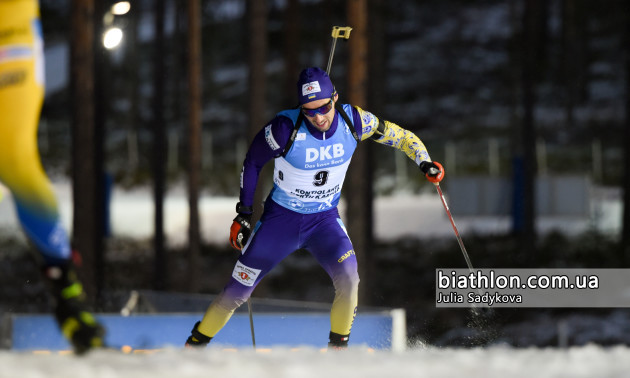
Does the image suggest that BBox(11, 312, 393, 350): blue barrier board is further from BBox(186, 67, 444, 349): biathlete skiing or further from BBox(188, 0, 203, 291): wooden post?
BBox(188, 0, 203, 291): wooden post

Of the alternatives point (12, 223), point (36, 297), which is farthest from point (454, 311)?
point (12, 223)

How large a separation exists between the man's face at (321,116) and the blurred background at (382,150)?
1.41m

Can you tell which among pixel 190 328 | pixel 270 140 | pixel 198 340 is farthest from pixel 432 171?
pixel 190 328

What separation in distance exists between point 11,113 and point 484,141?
31.8 metres

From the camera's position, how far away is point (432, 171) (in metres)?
5.45

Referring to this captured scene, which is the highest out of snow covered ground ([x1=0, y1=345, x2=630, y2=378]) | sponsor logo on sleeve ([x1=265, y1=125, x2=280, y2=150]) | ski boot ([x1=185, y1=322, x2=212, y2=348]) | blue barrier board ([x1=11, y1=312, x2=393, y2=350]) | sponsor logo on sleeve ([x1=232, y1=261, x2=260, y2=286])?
sponsor logo on sleeve ([x1=265, y1=125, x2=280, y2=150])

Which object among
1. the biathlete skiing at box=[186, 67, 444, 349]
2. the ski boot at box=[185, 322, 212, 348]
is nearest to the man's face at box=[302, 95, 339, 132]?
the biathlete skiing at box=[186, 67, 444, 349]

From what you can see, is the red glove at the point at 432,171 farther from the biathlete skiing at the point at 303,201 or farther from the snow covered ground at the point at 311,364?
the snow covered ground at the point at 311,364

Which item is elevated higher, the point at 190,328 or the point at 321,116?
the point at 321,116

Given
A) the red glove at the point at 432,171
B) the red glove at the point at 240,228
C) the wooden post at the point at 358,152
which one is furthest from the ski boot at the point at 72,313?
the wooden post at the point at 358,152

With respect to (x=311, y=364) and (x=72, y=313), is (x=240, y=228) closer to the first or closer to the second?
(x=72, y=313)

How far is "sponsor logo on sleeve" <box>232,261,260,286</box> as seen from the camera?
5449mm

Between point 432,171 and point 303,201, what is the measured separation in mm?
912

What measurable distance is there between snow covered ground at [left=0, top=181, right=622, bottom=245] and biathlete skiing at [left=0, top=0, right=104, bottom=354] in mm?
16835
